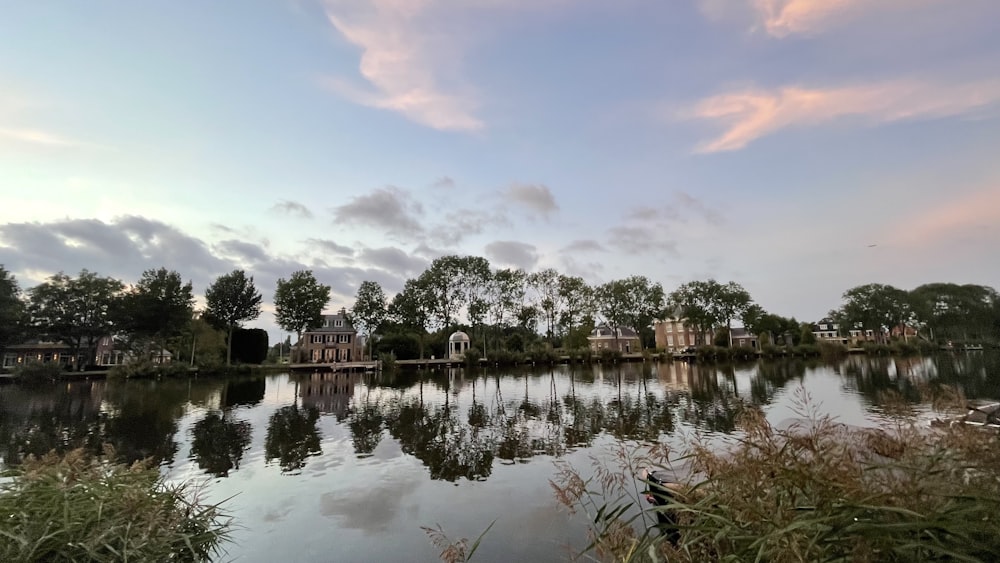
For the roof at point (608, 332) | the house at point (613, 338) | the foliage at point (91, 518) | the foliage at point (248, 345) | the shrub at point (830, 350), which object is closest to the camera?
the foliage at point (91, 518)

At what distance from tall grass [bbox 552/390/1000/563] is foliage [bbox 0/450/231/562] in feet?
15.2

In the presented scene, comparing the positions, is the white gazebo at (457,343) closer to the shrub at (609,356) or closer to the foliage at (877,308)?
the shrub at (609,356)

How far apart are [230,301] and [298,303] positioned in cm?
1009

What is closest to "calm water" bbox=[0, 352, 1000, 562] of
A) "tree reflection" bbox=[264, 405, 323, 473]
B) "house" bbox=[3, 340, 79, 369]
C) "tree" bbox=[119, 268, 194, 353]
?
"tree reflection" bbox=[264, 405, 323, 473]

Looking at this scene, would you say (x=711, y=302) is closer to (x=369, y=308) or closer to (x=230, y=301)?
(x=369, y=308)

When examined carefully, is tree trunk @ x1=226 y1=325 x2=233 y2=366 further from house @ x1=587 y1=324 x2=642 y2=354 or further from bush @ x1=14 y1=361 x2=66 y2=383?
house @ x1=587 y1=324 x2=642 y2=354

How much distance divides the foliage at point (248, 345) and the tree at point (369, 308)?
587 inches

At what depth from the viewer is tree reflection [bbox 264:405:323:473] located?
13.7m

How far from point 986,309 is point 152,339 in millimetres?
123252

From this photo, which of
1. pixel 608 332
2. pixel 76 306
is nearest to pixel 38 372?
pixel 76 306

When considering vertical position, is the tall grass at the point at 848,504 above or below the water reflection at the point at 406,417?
above

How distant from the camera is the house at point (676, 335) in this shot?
8131cm

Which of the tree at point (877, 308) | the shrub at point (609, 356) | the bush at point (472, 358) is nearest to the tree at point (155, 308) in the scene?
the bush at point (472, 358)

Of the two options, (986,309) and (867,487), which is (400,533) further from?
(986,309)
